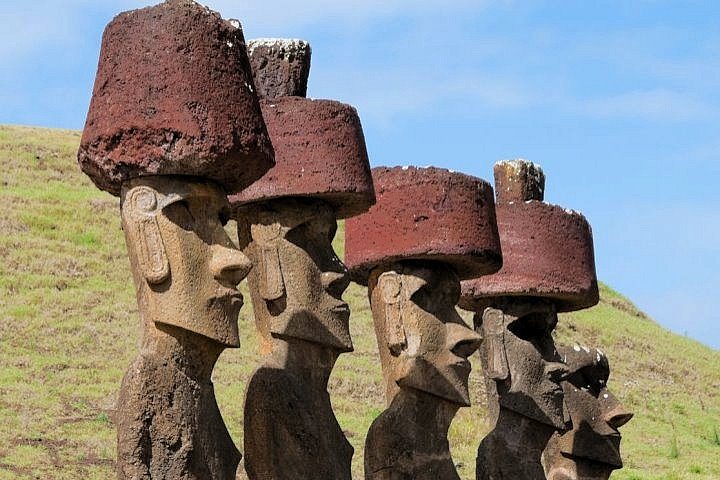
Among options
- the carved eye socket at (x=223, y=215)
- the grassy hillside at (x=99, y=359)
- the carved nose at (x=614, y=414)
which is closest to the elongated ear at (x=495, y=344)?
the carved nose at (x=614, y=414)

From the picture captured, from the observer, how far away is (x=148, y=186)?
6.77 metres

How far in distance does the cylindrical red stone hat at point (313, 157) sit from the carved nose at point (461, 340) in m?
1.11

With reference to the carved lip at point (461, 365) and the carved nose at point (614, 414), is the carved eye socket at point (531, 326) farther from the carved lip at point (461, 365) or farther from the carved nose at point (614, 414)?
the carved lip at point (461, 365)

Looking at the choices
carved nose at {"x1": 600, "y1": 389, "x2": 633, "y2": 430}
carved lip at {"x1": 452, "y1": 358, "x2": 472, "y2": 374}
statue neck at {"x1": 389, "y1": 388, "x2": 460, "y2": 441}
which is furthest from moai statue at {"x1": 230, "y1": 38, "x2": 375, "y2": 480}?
carved nose at {"x1": 600, "y1": 389, "x2": 633, "y2": 430}

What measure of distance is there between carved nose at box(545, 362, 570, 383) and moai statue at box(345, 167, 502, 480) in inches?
46.8

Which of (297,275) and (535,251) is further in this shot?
(535,251)

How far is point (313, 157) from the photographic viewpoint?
27.3 ft

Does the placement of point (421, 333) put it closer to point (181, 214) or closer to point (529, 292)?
point (529, 292)

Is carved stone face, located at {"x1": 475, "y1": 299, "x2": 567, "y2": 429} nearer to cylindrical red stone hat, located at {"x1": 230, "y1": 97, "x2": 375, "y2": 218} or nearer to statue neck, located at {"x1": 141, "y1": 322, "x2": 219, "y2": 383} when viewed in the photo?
cylindrical red stone hat, located at {"x1": 230, "y1": 97, "x2": 375, "y2": 218}

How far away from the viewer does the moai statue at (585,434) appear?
11656 millimetres

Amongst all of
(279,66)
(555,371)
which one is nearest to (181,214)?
(279,66)

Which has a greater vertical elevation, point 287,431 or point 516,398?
point 516,398

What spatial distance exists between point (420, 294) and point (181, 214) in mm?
2791

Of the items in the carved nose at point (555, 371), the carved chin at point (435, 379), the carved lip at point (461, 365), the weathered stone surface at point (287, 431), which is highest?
the carved nose at point (555, 371)
